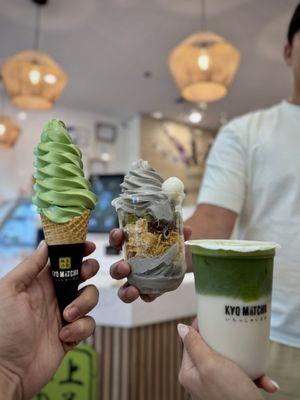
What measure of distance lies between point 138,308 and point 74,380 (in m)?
0.48

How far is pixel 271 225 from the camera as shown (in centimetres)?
126

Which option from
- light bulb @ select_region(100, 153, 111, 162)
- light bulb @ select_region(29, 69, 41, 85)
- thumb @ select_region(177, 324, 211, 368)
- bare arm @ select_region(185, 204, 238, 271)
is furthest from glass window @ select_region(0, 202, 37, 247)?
light bulb @ select_region(100, 153, 111, 162)

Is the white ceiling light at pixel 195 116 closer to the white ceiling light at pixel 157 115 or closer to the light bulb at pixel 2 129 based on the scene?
the white ceiling light at pixel 157 115

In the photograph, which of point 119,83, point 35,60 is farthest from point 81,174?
point 119,83

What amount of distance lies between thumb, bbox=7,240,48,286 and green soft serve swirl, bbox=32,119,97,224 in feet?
0.30

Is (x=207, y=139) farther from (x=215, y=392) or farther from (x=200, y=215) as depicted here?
(x=215, y=392)

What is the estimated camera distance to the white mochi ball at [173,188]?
2.91 ft

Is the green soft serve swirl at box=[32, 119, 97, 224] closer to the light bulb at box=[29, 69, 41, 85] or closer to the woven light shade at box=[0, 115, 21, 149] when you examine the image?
the light bulb at box=[29, 69, 41, 85]

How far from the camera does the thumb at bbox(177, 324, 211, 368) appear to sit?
69 cm

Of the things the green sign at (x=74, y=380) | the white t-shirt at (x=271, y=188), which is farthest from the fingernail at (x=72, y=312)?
the green sign at (x=74, y=380)

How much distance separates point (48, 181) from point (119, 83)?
583 centimetres

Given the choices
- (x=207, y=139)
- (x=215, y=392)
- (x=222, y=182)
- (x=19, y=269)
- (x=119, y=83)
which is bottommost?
(x=215, y=392)

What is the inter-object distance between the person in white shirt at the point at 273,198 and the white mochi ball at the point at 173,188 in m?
0.37

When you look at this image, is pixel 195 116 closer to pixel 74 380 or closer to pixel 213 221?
pixel 74 380
